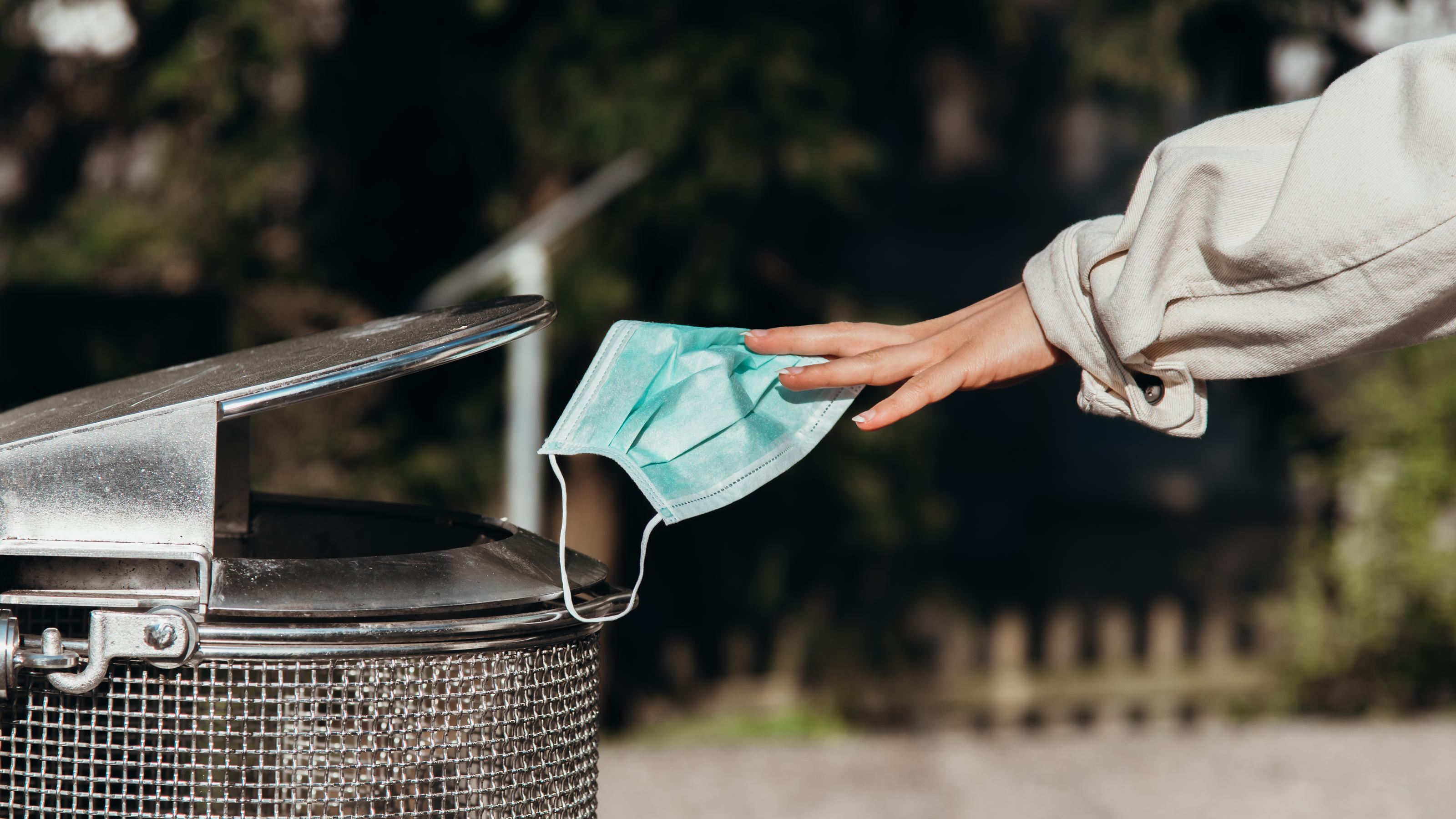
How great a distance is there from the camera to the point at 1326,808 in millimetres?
4832

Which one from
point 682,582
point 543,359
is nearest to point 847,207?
point 543,359

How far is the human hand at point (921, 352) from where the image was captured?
1.33 m

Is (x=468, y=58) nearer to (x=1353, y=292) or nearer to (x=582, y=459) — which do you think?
(x=582, y=459)

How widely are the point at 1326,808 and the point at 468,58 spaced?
4624 mm

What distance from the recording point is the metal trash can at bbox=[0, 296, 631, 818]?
113cm

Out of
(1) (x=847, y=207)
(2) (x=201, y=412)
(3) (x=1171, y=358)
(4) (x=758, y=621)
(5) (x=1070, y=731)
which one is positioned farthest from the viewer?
(4) (x=758, y=621)

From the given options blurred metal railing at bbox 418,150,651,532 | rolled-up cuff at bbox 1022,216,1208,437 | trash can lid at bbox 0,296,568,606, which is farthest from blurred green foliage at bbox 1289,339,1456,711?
trash can lid at bbox 0,296,568,606

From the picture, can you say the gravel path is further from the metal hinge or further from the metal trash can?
the metal hinge

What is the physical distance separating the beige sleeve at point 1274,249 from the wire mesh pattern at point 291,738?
27.5 inches

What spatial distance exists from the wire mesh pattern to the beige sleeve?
2.29 ft

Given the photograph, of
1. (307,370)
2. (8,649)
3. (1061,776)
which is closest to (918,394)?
(307,370)

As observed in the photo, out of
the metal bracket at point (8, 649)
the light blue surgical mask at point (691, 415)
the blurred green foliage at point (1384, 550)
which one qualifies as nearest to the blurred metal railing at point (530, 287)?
the light blue surgical mask at point (691, 415)

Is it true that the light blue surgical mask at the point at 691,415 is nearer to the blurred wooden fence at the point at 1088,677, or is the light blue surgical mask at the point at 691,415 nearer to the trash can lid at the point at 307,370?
the trash can lid at the point at 307,370

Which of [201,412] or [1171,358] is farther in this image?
[1171,358]
